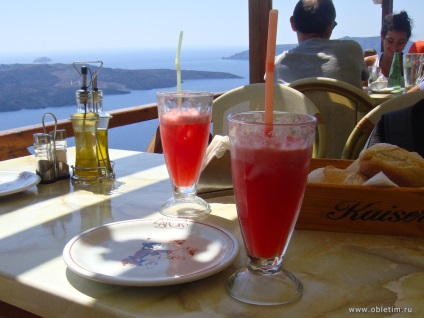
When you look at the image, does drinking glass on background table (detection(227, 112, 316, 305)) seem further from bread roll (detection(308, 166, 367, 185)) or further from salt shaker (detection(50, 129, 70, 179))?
salt shaker (detection(50, 129, 70, 179))

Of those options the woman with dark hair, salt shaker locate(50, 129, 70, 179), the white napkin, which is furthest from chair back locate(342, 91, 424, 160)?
the woman with dark hair

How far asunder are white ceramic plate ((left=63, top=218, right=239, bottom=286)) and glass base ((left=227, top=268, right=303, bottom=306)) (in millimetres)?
35

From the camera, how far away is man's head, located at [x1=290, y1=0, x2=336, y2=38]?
126 inches

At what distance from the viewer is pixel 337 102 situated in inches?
94.0

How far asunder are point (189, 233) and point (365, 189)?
306mm

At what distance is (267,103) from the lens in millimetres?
649

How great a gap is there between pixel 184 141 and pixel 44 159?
431mm

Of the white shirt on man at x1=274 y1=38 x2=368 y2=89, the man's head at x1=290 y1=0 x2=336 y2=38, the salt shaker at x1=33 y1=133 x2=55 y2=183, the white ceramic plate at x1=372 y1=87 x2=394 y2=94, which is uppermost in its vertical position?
the man's head at x1=290 y1=0 x2=336 y2=38

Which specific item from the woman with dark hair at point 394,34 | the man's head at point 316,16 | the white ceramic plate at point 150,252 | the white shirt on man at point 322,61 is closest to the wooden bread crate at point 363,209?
the white ceramic plate at point 150,252

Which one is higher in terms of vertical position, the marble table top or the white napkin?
the white napkin

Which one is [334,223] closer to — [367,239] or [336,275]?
[367,239]

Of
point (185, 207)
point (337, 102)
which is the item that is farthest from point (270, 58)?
point (337, 102)

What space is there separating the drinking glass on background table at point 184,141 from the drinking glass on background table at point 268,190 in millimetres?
306

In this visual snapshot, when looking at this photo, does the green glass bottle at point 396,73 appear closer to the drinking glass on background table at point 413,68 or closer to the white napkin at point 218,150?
the drinking glass on background table at point 413,68
